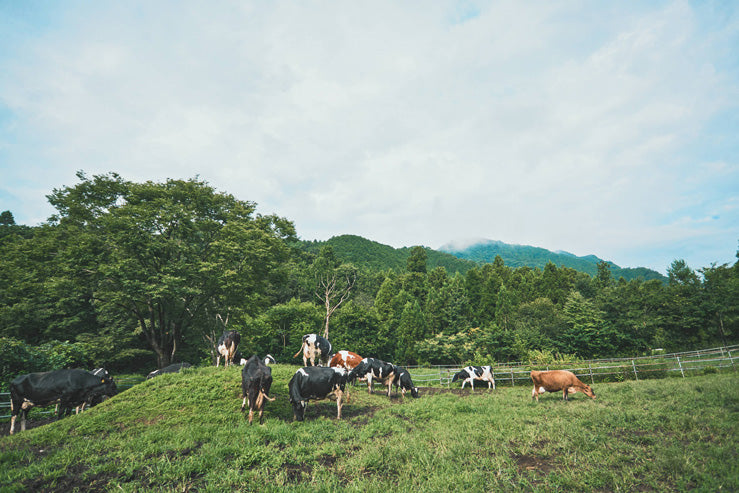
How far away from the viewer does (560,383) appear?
1113 centimetres

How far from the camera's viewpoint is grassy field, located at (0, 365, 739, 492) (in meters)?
4.54

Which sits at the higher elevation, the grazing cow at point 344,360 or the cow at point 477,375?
the grazing cow at point 344,360

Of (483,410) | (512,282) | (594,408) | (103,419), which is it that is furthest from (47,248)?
(512,282)

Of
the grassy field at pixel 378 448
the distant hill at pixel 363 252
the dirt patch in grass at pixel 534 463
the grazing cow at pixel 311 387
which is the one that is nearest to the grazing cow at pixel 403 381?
the grassy field at pixel 378 448

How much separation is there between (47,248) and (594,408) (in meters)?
27.2

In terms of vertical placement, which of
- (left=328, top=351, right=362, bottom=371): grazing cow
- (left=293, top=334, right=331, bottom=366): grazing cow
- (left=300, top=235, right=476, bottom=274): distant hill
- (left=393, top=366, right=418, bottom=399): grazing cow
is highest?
(left=300, top=235, right=476, bottom=274): distant hill

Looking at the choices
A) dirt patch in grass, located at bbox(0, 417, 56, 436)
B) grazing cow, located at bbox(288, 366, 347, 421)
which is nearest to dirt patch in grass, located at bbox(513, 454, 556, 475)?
grazing cow, located at bbox(288, 366, 347, 421)

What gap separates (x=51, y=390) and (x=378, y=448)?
407 inches

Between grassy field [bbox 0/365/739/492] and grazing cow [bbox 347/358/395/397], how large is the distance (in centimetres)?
391

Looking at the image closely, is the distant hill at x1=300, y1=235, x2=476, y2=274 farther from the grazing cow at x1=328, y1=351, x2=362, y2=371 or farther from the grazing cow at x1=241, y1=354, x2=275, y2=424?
the grazing cow at x1=241, y1=354, x2=275, y2=424

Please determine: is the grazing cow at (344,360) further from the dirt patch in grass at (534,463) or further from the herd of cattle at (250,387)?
the dirt patch in grass at (534,463)

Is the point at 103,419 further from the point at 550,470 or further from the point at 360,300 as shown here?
the point at 360,300

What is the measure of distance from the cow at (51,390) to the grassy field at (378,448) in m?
1.82

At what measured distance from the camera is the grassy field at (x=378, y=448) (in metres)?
4.54
